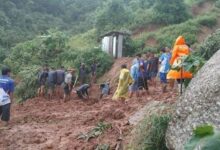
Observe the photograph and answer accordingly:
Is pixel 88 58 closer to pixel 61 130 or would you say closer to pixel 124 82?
pixel 124 82

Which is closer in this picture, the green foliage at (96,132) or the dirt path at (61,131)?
the dirt path at (61,131)

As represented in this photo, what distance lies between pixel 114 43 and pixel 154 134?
786 inches

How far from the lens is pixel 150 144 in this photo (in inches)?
241

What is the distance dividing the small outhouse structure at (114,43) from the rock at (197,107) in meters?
19.9

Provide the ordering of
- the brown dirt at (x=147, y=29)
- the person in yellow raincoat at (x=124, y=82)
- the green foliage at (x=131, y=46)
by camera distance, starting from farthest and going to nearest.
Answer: the brown dirt at (x=147, y=29)
the green foliage at (x=131, y=46)
the person in yellow raincoat at (x=124, y=82)

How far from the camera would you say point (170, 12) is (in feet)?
109

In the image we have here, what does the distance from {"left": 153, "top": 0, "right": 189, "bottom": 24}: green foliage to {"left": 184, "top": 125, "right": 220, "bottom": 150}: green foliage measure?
31503mm

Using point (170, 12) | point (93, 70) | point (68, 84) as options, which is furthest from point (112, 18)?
point (68, 84)

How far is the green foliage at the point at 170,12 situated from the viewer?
107 feet

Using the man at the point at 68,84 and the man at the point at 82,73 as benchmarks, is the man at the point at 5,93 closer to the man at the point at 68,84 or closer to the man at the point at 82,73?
the man at the point at 68,84

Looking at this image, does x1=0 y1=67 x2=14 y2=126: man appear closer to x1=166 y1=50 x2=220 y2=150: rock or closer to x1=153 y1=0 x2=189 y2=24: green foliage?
x1=166 y1=50 x2=220 y2=150: rock

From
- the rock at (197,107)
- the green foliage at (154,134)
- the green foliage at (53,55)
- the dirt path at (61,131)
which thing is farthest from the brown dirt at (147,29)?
the rock at (197,107)

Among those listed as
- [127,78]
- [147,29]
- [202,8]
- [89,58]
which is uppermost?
[202,8]

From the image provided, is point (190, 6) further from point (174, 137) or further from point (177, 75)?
point (174, 137)
